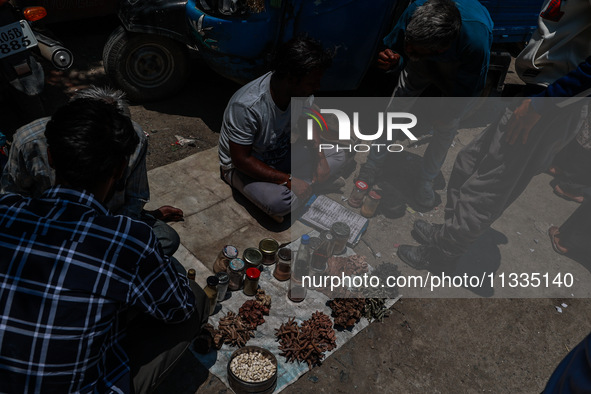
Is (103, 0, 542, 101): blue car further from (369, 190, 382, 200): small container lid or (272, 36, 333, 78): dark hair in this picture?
(369, 190, 382, 200): small container lid

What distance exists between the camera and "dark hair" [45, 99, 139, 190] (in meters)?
1.99

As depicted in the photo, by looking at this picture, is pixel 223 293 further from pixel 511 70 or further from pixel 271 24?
pixel 511 70

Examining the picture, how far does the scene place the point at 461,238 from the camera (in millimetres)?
3783

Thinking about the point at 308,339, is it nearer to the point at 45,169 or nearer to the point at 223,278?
the point at 223,278

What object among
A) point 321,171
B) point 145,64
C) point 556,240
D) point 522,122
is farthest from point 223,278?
point 556,240

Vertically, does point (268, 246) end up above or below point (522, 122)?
below

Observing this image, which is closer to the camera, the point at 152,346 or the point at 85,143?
the point at 85,143

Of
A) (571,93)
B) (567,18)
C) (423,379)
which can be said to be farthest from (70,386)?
(567,18)

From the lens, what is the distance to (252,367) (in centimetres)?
300

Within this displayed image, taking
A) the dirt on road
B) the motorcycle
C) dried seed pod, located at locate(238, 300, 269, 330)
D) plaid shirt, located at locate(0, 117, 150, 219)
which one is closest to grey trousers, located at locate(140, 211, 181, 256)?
plaid shirt, located at locate(0, 117, 150, 219)

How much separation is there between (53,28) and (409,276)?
6.06 metres

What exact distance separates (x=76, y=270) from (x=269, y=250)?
209 centimetres

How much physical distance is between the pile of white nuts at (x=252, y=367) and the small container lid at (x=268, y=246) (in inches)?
36.9

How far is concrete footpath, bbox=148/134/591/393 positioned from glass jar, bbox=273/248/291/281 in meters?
0.46
